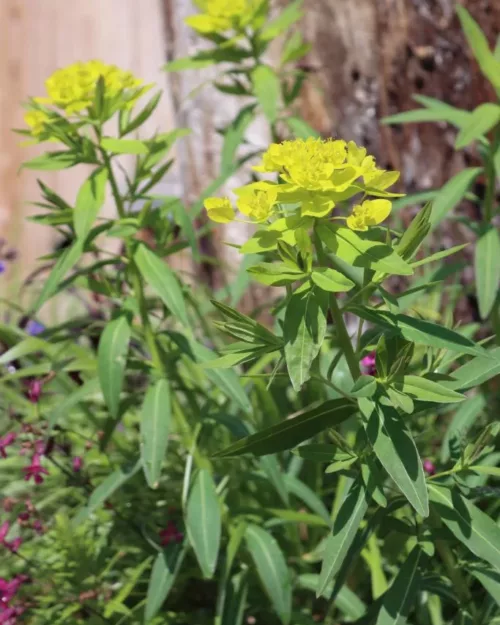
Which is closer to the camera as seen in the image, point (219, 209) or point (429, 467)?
point (219, 209)

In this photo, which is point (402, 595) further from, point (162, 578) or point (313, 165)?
point (313, 165)

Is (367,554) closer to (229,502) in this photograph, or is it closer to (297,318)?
(229,502)

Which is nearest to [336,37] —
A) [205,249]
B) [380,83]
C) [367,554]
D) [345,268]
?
[380,83]

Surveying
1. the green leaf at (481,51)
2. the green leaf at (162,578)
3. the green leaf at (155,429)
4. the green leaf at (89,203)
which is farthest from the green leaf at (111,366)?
the green leaf at (481,51)

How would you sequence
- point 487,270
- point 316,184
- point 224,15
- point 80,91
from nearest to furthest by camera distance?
point 316,184, point 80,91, point 487,270, point 224,15

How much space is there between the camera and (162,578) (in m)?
1.25

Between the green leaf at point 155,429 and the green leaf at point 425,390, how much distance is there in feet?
1.46

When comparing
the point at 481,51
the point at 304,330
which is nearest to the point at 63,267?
the point at 304,330

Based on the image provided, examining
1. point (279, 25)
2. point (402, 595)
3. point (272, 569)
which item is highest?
point (279, 25)

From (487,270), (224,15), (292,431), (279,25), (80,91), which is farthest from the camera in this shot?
(279,25)

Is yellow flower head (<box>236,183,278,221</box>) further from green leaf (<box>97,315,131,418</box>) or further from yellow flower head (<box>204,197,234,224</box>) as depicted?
green leaf (<box>97,315,131,418</box>)

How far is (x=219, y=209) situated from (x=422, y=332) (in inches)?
10.5

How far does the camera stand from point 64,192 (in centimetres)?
350

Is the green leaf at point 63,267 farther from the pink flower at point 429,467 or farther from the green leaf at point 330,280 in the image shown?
the pink flower at point 429,467
